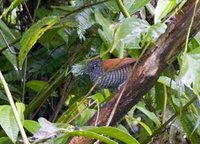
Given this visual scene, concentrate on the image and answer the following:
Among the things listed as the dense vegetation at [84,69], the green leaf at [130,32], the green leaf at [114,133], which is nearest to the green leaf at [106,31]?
the dense vegetation at [84,69]

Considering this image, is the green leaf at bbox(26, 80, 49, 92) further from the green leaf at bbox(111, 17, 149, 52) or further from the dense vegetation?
the green leaf at bbox(111, 17, 149, 52)

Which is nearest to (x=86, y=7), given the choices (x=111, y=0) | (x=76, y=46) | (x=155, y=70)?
(x=111, y=0)

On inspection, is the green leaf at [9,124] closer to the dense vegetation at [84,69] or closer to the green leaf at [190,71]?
the dense vegetation at [84,69]

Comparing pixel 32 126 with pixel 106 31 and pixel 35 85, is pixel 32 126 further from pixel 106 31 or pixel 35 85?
pixel 35 85

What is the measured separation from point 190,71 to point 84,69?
255 mm

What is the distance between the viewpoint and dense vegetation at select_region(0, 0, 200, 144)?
0.60 meters

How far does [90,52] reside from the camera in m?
0.95

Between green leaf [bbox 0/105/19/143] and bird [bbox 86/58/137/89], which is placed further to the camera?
bird [bbox 86/58/137/89]

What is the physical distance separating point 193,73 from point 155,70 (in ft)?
0.24

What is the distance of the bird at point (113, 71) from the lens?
2.32 ft

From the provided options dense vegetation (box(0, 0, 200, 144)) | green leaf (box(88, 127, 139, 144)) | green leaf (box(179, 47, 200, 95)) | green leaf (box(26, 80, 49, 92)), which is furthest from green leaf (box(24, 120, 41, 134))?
green leaf (box(26, 80, 49, 92))

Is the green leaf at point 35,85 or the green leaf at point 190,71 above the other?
the green leaf at point 190,71

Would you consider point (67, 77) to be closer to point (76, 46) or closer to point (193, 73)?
point (76, 46)

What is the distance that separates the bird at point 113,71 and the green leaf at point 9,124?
13 cm
